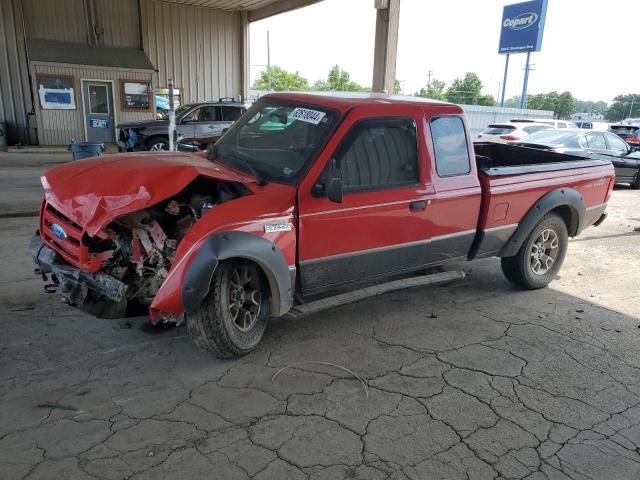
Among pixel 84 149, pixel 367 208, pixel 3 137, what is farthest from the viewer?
pixel 3 137

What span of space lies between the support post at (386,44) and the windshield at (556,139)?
382 cm

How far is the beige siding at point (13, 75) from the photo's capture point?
1645 centimetres

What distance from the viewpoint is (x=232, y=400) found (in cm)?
323

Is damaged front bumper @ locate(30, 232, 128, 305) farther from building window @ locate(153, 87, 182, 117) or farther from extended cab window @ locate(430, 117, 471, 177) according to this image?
building window @ locate(153, 87, 182, 117)

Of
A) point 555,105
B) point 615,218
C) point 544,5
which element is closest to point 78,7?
point 615,218

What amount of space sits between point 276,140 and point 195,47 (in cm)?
1854

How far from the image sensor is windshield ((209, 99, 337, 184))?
3854 mm

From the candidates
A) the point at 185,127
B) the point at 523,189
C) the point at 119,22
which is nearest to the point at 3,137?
the point at 119,22

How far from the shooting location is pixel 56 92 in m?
16.9

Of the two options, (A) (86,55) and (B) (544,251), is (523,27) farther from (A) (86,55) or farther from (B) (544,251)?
Result: (B) (544,251)

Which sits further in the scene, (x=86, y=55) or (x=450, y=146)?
(x=86, y=55)

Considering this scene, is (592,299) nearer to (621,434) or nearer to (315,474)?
(621,434)

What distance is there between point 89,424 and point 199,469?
2.63ft

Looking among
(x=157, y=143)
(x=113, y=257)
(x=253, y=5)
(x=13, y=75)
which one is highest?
(x=253, y=5)
